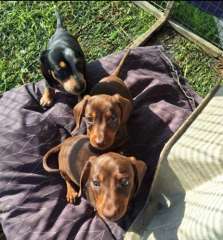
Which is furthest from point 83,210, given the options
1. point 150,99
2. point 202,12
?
point 202,12

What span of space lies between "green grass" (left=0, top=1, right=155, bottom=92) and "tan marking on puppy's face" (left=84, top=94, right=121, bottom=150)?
4.23ft

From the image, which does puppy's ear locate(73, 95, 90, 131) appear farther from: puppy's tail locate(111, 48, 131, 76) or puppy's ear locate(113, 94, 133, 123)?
A: puppy's tail locate(111, 48, 131, 76)

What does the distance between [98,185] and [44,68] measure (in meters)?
1.31

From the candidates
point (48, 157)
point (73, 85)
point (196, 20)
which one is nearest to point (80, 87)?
point (73, 85)

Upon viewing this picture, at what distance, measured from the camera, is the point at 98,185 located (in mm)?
3348

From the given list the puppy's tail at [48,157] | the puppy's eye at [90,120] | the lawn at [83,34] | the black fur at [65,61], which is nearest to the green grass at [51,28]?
the lawn at [83,34]

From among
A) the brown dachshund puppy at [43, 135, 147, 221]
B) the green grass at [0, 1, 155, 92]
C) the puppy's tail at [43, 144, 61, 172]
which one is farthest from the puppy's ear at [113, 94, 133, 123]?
the green grass at [0, 1, 155, 92]

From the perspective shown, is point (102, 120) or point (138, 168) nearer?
point (138, 168)

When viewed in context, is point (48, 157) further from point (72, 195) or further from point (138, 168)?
point (138, 168)

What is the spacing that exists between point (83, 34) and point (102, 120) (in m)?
1.64

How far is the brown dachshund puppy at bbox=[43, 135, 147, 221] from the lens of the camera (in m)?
3.26

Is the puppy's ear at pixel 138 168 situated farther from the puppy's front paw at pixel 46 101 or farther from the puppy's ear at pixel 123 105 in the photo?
the puppy's front paw at pixel 46 101

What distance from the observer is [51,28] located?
506cm

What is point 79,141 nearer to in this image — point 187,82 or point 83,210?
point 83,210
